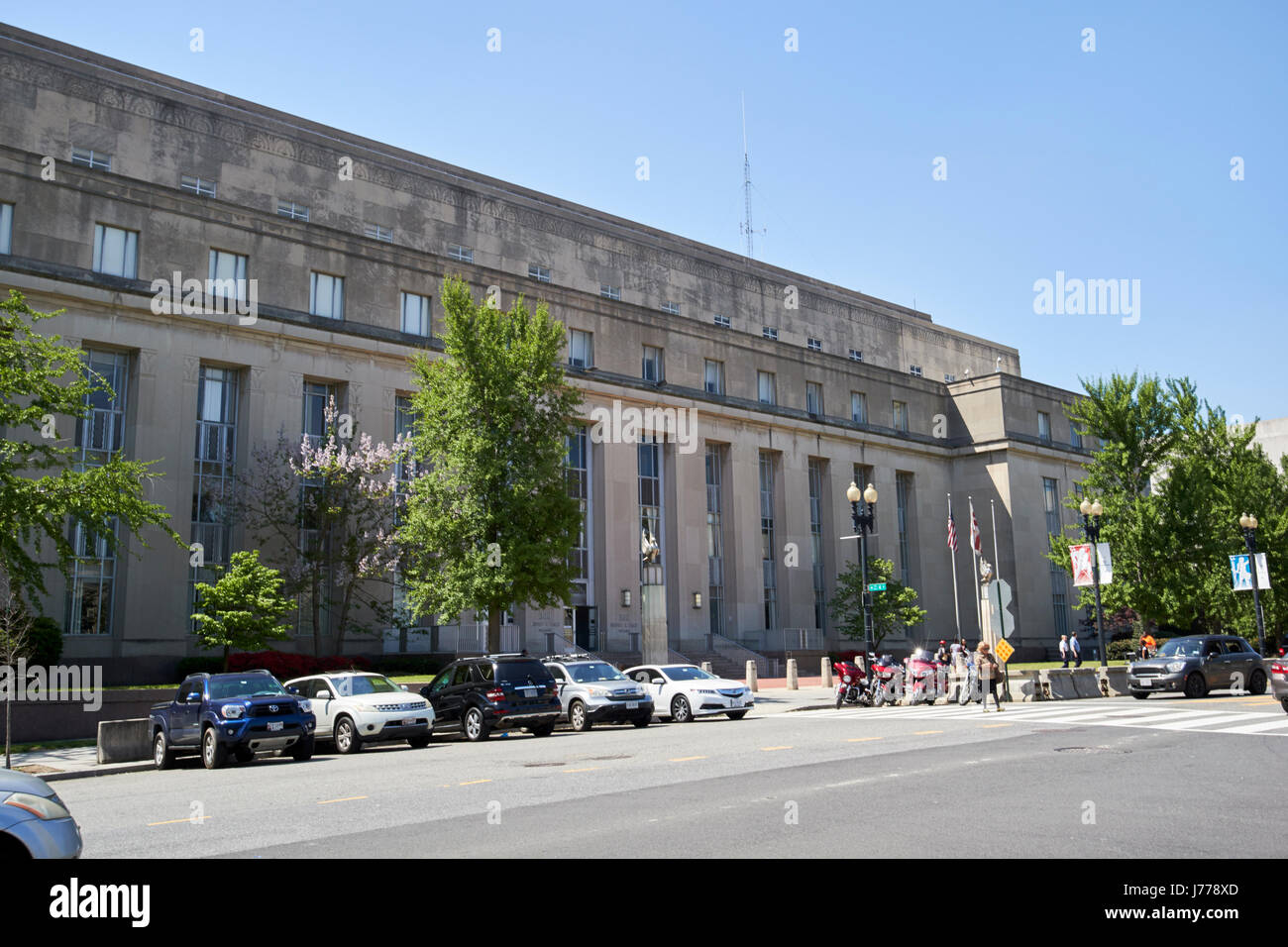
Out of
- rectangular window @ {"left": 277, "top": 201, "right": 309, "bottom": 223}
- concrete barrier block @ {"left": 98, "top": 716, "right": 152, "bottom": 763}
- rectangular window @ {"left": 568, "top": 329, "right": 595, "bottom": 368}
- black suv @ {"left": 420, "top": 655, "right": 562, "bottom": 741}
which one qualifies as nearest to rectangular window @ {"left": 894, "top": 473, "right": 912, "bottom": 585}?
rectangular window @ {"left": 568, "top": 329, "right": 595, "bottom": 368}

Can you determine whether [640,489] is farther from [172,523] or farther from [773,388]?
[172,523]

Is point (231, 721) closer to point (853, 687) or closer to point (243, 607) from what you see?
point (243, 607)

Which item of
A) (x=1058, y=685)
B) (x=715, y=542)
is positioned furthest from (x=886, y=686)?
(x=715, y=542)

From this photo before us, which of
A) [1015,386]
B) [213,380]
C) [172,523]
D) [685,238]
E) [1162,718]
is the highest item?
[685,238]

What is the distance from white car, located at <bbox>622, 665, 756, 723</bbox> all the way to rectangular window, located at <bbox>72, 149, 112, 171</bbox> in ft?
107

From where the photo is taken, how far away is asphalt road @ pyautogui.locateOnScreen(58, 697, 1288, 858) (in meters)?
8.44

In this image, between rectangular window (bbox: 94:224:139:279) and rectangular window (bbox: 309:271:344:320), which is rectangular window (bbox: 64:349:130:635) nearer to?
rectangular window (bbox: 94:224:139:279)

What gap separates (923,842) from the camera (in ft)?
26.7

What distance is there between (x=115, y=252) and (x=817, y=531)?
36236 mm

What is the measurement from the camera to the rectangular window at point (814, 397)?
5738 cm

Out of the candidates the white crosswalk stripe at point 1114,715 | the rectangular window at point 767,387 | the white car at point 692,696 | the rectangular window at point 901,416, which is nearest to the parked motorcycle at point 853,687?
the white crosswalk stripe at point 1114,715

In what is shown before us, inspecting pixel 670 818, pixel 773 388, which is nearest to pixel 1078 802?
pixel 670 818

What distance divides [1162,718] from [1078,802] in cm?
1180

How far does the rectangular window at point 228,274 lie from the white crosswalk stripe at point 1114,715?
83.5 feet
